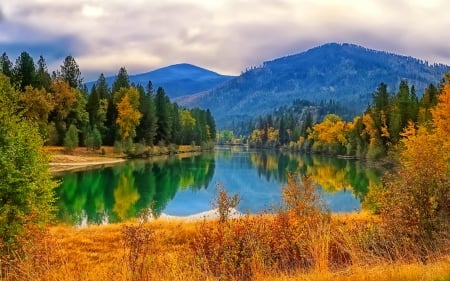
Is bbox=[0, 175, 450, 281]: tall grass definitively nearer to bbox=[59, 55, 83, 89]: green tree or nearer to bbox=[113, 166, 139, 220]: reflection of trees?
bbox=[113, 166, 139, 220]: reflection of trees

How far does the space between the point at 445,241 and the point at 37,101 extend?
70.3m

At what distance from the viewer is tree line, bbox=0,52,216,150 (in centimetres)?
7562

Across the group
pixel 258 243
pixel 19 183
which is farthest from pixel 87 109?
pixel 258 243

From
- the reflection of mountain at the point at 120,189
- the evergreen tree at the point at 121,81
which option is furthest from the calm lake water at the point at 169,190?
the evergreen tree at the point at 121,81

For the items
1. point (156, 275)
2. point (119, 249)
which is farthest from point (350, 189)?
point (156, 275)

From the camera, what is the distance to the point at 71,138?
3076 inches

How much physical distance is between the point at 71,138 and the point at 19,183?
212 feet

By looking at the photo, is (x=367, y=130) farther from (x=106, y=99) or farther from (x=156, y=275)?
(x=156, y=275)

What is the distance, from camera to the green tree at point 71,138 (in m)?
77.4

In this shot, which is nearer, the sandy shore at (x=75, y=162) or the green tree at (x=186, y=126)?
the sandy shore at (x=75, y=162)

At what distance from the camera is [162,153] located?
369 feet

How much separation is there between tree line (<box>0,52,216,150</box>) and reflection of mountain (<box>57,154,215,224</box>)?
9.70 meters

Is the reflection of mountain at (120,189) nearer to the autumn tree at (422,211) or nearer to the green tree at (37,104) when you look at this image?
the green tree at (37,104)

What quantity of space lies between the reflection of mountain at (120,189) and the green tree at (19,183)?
8069mm
